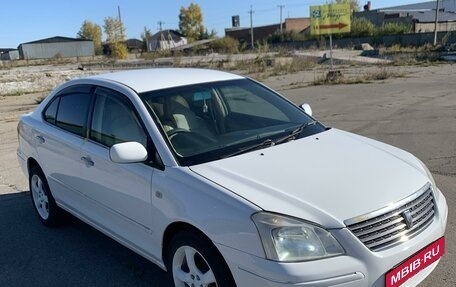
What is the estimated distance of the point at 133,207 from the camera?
3379 mm

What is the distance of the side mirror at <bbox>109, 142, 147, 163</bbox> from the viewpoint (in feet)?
10.2

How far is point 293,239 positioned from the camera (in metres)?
2.47

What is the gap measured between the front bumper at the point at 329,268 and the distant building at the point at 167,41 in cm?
9215

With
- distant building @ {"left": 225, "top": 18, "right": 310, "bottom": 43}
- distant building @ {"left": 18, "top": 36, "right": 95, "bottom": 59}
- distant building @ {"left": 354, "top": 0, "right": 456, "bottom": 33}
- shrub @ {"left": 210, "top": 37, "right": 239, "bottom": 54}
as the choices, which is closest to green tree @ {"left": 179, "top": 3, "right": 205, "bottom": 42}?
distant building @ {"left": 225, "top": 18, "right": 310, "bottom": 43}

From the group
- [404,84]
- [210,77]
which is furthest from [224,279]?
[404,84]

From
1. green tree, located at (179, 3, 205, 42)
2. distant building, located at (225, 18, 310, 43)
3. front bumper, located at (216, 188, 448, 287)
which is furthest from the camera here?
green tree, located at (179, 3, 205, 42)

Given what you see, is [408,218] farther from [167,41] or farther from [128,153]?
[167,41]

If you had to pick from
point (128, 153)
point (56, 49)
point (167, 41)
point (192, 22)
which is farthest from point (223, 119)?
point (192, 22)

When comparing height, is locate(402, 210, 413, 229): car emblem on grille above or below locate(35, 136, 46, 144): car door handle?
below

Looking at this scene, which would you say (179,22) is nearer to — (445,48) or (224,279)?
(445,48)

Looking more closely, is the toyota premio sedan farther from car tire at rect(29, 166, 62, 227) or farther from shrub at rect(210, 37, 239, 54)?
shrub at rect(210, 37, 239, 54)

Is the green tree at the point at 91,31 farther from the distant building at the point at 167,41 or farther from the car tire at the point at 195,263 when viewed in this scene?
the car tire at the point at 195,263

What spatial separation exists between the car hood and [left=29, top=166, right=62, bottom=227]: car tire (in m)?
2.59

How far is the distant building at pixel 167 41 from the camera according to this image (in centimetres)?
9569
